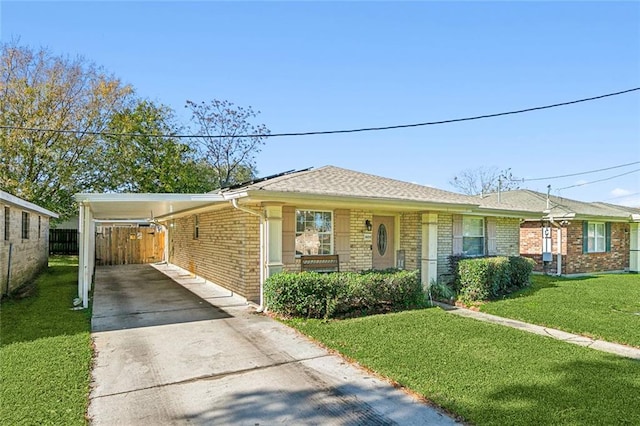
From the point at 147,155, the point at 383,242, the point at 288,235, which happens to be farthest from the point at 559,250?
the point at 147,155

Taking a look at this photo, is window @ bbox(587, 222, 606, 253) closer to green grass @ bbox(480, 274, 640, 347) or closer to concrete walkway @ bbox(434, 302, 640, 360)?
green grass @ bbox(480, 274, 640, 347)

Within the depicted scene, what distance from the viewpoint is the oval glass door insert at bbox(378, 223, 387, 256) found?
11.1 metres

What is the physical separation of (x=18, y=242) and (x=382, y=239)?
10404 millimetres

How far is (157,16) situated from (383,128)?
6.59 meters

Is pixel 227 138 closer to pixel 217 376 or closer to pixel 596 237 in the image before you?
pixel 596 237

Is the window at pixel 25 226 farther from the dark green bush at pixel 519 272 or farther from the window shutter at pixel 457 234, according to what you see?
the dark green bush at pixel 519 272

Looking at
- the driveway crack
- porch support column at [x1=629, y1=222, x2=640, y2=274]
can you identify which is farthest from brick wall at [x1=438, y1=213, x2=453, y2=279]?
porch support column at [x1=629, y1=222, x2=640, y2=274]

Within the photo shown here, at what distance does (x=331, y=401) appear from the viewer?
413cm

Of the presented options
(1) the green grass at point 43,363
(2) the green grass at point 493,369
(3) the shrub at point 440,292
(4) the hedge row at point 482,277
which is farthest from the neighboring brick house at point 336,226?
(1) the green grass at point 43,363

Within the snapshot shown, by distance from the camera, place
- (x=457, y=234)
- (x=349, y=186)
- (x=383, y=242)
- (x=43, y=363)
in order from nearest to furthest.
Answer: (x=43, y=363), (x=349, y=186), (x=383, y=242), (x=457, y=234)

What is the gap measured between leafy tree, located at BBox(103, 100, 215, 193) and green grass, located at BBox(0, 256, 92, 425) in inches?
606

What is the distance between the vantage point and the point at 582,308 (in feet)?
29.3

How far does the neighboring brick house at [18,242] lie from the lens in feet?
31.3

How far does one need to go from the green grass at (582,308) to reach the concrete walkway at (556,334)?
0.22m
